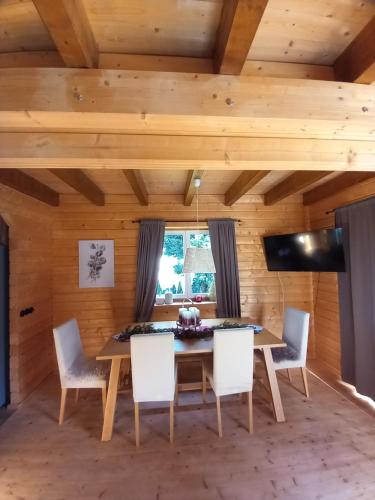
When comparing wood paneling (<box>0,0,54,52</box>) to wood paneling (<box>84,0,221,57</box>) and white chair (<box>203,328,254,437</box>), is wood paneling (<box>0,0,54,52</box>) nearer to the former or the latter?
wood paneling (<box>84,0,221,57</box>)

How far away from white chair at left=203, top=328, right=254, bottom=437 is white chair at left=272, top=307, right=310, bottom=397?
0.54m

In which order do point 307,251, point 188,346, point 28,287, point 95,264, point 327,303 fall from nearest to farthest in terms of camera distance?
point 188,346, point 28,287, point 307,251, point 327,303, point 95,264

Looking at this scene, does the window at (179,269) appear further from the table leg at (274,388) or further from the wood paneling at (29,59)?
the wood paneling at (29,59)

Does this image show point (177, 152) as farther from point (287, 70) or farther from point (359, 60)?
point (359, 60)

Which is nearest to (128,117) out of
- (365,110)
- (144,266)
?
(365,110)

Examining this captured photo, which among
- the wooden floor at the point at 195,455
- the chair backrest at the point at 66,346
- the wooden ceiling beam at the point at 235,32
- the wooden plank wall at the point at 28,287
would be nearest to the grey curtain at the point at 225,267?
the wooden floor at the point at 195,455

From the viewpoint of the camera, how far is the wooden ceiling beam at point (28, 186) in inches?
101

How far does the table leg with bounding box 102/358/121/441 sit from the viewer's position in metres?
2.32

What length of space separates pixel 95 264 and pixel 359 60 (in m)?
3.51

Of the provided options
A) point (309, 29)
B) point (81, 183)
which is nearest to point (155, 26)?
point (309, 29)

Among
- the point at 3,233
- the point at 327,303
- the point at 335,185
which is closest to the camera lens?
the point at 3,233

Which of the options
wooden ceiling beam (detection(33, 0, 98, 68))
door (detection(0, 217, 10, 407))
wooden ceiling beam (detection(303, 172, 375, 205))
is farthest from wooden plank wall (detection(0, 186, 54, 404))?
wooden ceiling beam (detection(303, 172, 375, 205))

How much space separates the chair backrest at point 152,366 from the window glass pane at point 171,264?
183 centimetres

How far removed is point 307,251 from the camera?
3.35 meters
